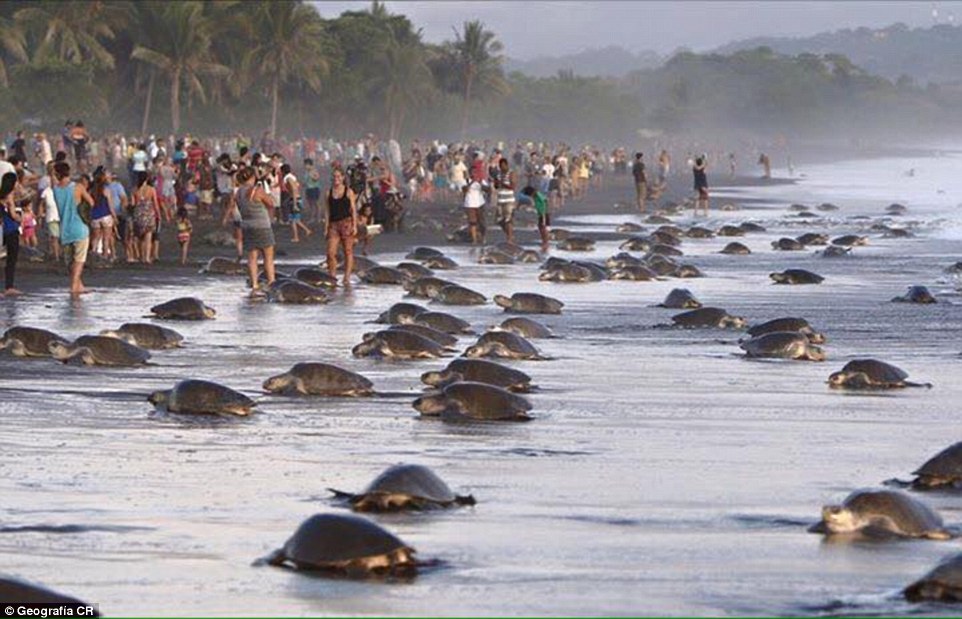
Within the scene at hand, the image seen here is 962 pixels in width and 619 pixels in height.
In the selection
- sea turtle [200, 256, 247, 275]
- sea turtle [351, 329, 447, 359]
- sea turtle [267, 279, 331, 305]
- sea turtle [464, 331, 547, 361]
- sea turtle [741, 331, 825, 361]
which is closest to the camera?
sea turtle [464, 331, 547, 361]

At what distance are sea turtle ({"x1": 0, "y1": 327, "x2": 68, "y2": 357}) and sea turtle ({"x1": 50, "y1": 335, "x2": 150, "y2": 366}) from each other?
123 mm

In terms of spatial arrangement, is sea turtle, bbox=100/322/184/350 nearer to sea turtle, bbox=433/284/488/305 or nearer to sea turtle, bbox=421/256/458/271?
sea turtle, bbox=433/284/488/305

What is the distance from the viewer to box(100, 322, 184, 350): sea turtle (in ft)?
57.2

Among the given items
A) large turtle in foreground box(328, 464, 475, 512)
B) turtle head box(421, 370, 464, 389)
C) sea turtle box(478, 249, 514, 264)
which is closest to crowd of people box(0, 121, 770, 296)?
sea turtle box(478, 249, 514, 264)

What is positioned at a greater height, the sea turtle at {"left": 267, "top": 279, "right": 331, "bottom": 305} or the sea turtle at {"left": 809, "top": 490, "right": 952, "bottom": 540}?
the sea turtle at {"left": 809, "top": 490, "right": 952, "bottom": 540}

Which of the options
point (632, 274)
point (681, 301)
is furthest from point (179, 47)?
point (681, 301)

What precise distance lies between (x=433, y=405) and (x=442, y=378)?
1.32 m

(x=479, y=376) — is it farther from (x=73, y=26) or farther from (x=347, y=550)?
(x=73, y=26)

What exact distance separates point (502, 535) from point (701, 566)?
1085 mm

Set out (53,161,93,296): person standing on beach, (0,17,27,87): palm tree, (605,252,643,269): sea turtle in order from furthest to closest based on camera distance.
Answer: (0,17,27,87): palm tree < (605,252,643,269): sea turtle < (53,161,93,296): person standing on beach

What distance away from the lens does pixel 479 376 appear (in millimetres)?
14359

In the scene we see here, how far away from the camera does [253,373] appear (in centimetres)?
1595

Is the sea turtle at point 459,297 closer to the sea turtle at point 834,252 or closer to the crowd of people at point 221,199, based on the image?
the crowd of people at point 221,199

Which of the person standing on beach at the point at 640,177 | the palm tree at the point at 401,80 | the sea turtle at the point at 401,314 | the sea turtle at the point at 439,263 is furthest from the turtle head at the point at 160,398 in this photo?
the palm tree at the point at 401,80
